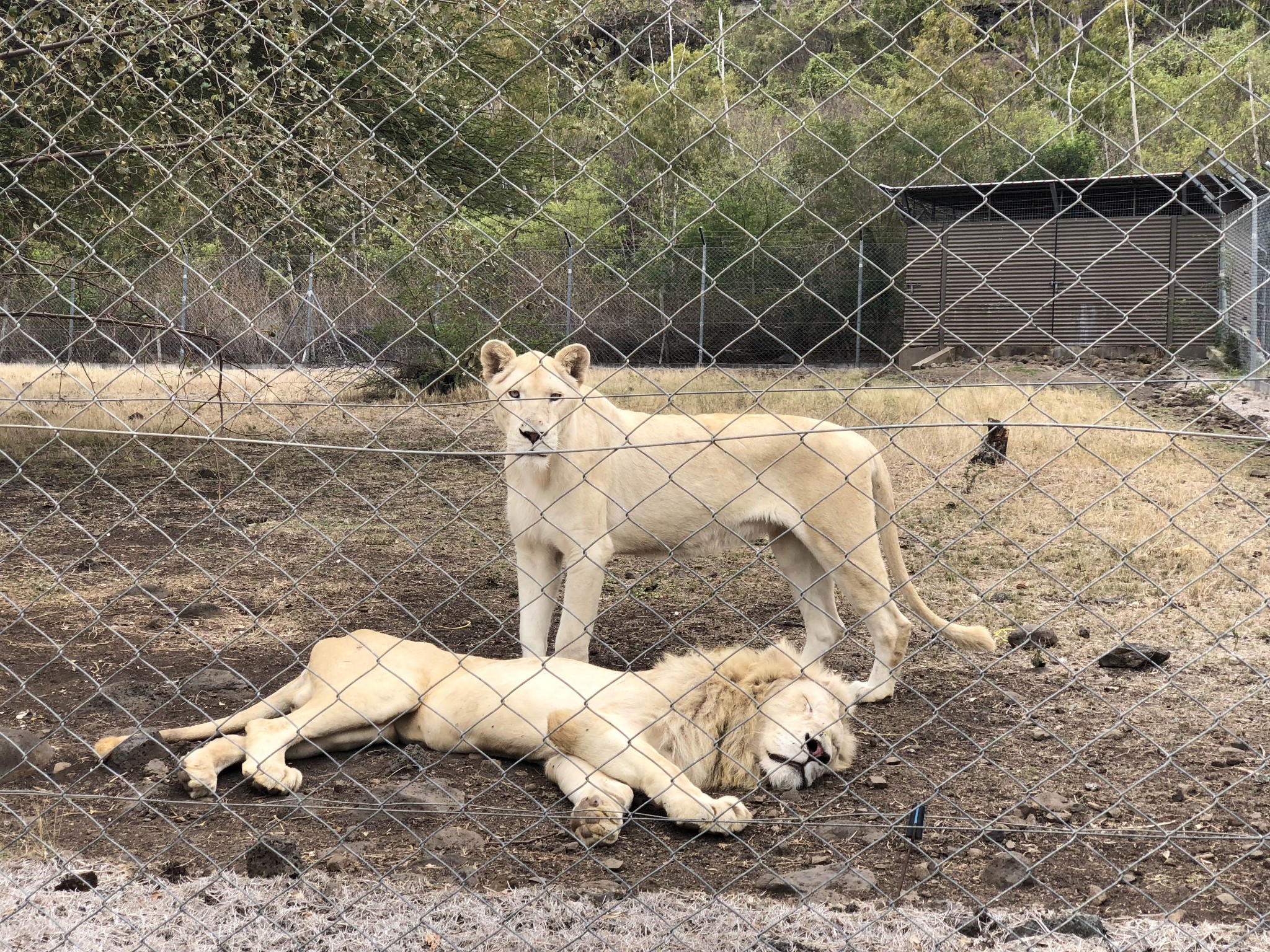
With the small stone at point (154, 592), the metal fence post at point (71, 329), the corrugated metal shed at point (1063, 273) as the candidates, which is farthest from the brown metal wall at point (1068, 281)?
the small stone at point (154, 592)

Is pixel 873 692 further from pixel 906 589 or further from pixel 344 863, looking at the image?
pixel 344 863

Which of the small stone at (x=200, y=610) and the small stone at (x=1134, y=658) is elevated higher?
the small stone at (x=1134, y=658)

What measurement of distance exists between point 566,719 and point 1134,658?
2.68 m

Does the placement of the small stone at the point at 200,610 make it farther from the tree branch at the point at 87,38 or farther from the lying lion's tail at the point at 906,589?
the lying lion's tail at the point at 906,589

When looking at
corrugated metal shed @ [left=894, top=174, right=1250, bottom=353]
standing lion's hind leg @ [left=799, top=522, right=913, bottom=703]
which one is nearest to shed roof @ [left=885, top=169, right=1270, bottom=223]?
corrugated metal shed @ [left=894, top=174, right=1250, bottom=353]

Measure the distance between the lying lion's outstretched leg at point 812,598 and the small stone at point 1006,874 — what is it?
197 centimetres

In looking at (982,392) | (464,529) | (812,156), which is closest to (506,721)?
(464,529)

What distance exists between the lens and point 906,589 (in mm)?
4477

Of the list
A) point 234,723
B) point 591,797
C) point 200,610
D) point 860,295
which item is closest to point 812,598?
point 591,797

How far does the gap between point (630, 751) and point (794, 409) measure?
6526mm

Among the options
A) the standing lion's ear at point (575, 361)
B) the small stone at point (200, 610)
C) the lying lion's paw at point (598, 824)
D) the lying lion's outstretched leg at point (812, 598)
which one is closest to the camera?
the lying lion's paw at point (598, 824)

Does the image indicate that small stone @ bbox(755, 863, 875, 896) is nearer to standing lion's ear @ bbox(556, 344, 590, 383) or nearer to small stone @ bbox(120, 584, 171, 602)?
standing lion's ear @ bbox(556, 344, 590, 383)

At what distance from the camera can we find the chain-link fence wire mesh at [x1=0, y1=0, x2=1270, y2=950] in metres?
2.53

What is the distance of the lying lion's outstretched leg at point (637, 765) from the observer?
3184 mm
